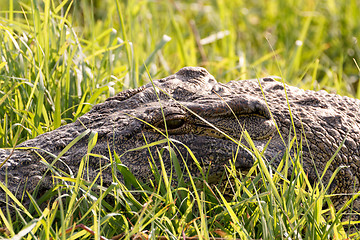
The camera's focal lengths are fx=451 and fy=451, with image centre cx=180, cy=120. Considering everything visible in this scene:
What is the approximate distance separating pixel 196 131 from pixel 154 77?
185 centimetres

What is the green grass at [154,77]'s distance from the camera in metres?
1.93

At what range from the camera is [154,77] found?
4.15 metres

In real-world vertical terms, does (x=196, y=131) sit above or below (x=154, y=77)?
above

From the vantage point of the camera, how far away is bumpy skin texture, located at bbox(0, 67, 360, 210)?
2221 mm

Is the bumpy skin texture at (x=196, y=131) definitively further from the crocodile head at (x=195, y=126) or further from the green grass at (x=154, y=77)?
the green grass at (x=154, y=77)

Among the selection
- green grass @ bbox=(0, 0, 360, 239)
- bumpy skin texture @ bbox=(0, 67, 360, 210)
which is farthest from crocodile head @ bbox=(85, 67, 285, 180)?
green grass @ bbox=(0, 0, 360, 239)

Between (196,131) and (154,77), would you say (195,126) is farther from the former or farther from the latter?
(154,77)

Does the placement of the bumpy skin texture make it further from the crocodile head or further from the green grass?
the green grass

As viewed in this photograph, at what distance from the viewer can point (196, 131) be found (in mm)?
2383

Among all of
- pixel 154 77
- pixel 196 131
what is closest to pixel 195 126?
pixel 196 131

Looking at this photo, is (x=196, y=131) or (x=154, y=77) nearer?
(x=196, y=131)

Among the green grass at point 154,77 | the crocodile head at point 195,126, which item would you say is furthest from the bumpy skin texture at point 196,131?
the green grass at point 154,77

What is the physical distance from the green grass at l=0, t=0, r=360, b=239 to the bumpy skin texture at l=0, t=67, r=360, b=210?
0.12 meters

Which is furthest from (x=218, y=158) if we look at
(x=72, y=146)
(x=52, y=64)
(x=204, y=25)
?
(x=204, y=25)
